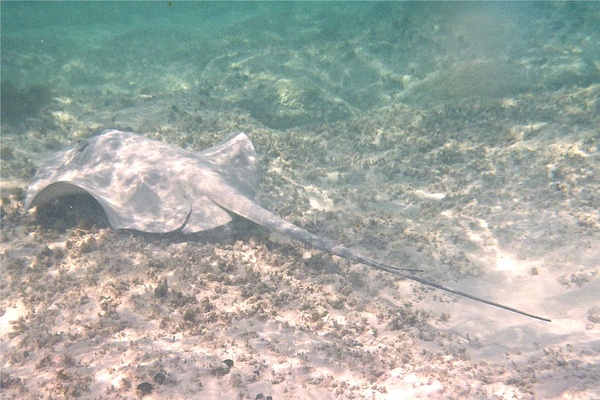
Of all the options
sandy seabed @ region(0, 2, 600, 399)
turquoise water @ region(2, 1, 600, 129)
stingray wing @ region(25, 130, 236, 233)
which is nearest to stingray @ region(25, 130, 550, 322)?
stingray wing @ region(25, 130, 236, 233)

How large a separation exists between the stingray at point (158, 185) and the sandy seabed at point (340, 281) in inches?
13.8

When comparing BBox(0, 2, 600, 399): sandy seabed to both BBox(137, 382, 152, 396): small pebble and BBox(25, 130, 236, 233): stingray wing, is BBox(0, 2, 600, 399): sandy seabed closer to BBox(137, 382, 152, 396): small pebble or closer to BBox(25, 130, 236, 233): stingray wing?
BBox(137, 382, 152, 396): small pebble

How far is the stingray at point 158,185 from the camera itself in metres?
5.54

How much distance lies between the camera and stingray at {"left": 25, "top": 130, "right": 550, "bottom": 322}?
218 inches

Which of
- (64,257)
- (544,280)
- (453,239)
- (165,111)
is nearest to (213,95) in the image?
(165,111)

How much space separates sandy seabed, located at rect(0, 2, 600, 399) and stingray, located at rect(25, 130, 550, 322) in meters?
0.35

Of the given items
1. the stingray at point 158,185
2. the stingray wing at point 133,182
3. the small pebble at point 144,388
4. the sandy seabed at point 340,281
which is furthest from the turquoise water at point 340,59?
the small pebble at point 144,388

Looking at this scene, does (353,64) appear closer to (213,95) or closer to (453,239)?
(213,95)

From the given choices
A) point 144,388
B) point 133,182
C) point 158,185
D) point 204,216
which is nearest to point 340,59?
point 158,185

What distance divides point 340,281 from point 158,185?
365 centimetres

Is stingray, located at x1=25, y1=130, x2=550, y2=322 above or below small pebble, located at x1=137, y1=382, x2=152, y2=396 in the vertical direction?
above

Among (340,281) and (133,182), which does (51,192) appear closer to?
(133,182)

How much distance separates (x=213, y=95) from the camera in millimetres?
13633

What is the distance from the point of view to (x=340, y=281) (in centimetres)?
526
